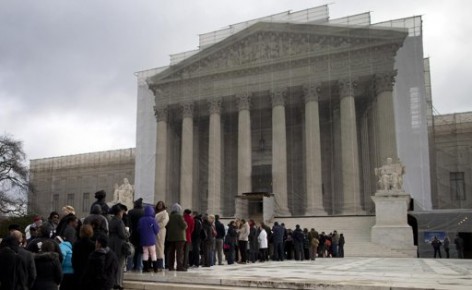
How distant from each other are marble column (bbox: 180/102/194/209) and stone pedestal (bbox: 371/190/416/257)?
1595 cm

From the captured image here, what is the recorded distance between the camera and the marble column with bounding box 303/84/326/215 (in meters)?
34.1

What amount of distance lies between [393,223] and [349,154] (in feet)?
27.0

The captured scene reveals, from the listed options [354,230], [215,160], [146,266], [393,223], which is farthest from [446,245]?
[146,266]

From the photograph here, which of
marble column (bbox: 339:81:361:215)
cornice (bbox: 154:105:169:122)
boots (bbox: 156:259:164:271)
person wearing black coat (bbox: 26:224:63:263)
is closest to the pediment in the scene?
cornice (bbox: 154:105:169:122)

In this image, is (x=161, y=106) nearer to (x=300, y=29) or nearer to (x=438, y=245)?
(x=300, y=29)

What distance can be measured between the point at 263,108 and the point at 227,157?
18.3 ft

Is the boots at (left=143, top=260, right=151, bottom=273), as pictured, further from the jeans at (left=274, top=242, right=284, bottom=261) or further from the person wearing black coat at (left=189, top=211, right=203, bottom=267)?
the jeans at (left=274, top=242, right=284, bottom=261)

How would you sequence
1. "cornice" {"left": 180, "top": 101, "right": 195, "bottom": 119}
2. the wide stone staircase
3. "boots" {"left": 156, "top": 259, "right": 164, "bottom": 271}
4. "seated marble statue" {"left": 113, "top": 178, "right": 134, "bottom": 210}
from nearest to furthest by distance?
"boots" {"left": 156, "top": 259, "right": 164, "bottom": 271}
the wide stone staircase
"seated marble statue" {"left": 113, "top": 178, "right": 134, "bottom": 210}
"cornice" {"left": 180, "top": 101, "right": 195, "bottom": 119}

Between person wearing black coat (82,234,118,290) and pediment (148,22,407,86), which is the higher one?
pediment (148,22,407,86)

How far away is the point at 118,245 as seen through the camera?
8078 millimetres

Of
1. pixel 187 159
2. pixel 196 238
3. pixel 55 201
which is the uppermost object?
pixel 187 159

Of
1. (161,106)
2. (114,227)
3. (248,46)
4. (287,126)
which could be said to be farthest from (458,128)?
(114,227)

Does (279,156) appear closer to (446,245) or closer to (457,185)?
(446,245)

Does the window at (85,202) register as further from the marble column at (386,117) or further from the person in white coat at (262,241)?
the person in white coat at (262,241)
